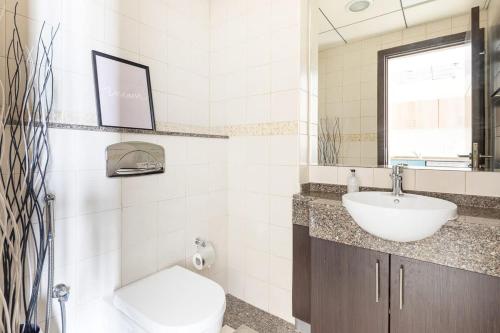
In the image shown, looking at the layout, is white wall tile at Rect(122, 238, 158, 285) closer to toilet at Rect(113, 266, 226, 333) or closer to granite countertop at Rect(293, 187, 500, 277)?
toilet at Rect(113, 266, 226, 333)

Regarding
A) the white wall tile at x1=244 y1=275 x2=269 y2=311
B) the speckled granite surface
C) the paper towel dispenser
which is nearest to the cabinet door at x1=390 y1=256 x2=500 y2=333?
the speckled granite surface

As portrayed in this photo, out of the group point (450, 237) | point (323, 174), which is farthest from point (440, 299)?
point (323, 174)

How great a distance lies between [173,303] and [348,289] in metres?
0.78

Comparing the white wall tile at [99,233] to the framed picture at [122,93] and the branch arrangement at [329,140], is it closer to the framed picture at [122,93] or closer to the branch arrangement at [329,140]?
the framed picture at [122,93]

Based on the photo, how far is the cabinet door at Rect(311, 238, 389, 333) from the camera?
3.65 feet

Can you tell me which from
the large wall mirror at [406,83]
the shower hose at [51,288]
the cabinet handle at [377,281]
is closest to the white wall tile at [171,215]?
the shower hose at [51,288]

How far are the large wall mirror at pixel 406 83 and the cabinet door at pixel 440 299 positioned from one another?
1.93 ft

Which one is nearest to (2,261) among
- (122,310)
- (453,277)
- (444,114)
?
(122,310)

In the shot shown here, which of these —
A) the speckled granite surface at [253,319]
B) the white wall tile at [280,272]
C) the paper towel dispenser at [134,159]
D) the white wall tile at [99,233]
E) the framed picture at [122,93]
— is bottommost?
the speckled granite surface at [253,319]

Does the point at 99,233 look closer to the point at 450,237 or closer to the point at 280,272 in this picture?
the point at 280,272

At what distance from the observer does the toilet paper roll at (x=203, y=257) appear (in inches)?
60.7

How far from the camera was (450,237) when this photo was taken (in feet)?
3.16

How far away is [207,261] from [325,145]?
41.1 inches

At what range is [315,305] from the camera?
4.24ft
